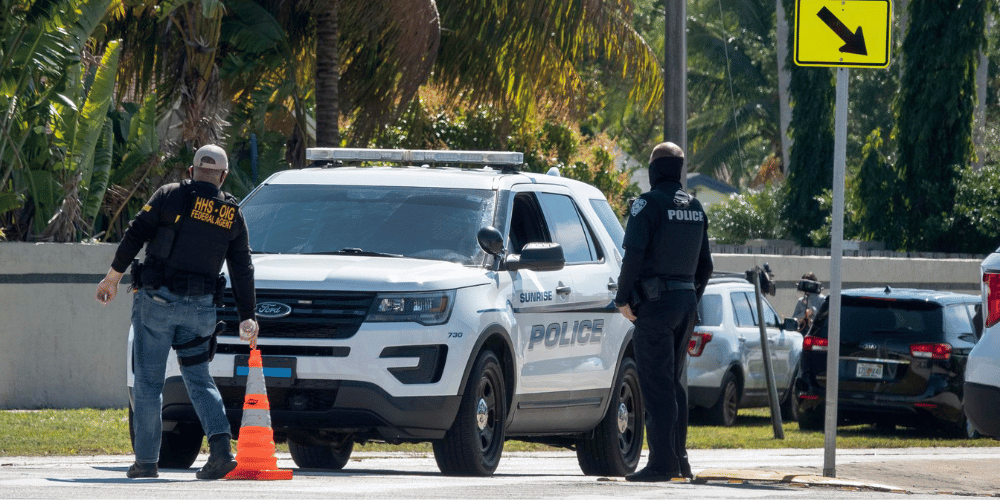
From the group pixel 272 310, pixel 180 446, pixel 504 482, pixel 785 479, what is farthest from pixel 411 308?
pixel 785 479

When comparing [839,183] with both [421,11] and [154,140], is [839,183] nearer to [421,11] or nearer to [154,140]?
[421,11]

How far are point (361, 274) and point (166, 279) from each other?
3.74 feet

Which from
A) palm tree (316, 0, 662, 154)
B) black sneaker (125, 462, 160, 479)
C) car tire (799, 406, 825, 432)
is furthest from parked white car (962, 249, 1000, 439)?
palm tree (316, 0, 662, 154)

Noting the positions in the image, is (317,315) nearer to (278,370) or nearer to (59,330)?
(278,370)

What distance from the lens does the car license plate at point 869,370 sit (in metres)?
15.7

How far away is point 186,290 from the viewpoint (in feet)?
25.5

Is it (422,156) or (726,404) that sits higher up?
(422,156)

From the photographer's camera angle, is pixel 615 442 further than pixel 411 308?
Yes

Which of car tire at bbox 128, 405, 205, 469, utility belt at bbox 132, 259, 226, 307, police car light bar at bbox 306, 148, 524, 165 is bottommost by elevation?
car tire at bbox 128, 405, 205, 469

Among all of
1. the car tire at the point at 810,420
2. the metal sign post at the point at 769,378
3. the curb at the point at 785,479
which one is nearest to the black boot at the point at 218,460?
the curb at the point at 785,479

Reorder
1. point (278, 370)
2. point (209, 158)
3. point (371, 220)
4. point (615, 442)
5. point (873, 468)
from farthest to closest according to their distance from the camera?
point (873, 468) → point (615, 442) → point (371, 220) → point (278, 370) → point (209, 158)

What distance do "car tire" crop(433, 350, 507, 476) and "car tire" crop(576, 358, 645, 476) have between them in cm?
141

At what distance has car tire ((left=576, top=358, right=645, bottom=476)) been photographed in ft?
34.1

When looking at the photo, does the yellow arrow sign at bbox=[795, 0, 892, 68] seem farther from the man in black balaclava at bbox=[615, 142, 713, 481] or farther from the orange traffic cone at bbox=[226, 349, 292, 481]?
the orange traffic cone at bbox=[226, 349, 292, 481]
